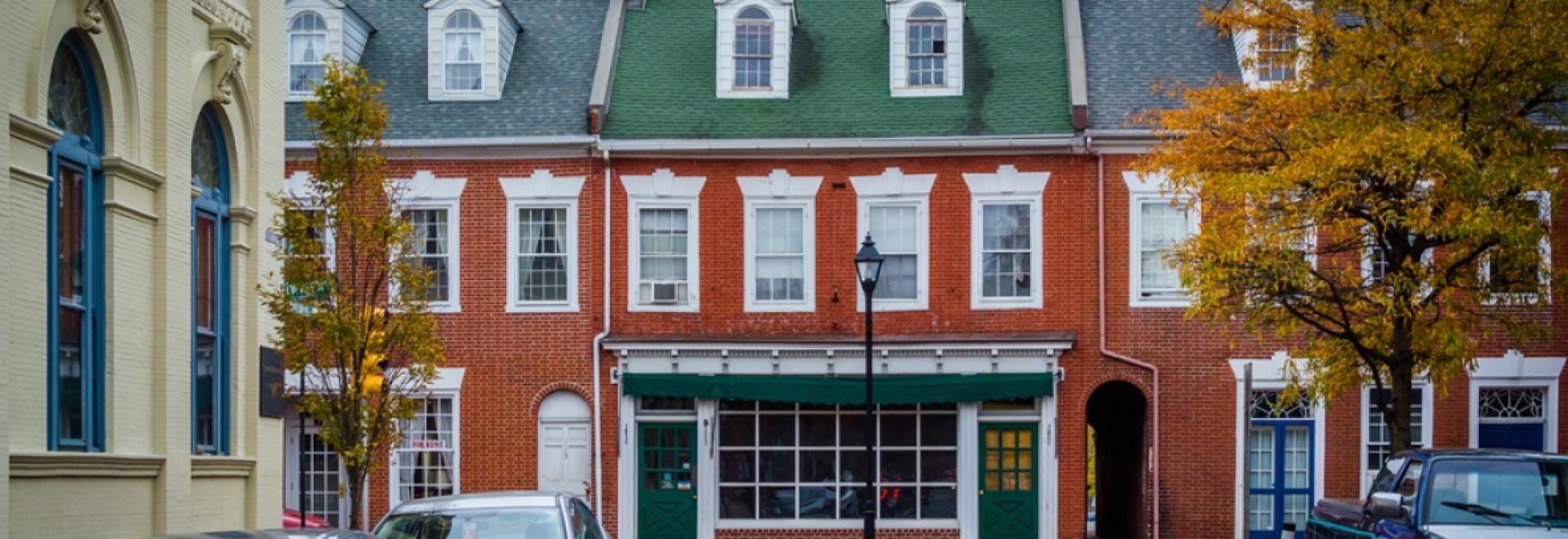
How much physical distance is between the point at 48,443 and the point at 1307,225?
40.1ft

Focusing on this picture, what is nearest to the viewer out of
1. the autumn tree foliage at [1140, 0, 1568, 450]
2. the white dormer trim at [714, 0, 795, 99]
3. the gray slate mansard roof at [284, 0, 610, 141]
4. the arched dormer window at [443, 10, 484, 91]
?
the autumn tree foliage at [1140, 0, 1568, 450]

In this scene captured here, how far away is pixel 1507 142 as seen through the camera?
1908 centimetres

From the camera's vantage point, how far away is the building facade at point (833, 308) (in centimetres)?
2866

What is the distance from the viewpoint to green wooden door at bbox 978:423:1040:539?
29.0m

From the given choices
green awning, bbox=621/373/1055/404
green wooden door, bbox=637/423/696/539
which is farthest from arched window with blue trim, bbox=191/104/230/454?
green wooden door, bbox=637/423/696/539

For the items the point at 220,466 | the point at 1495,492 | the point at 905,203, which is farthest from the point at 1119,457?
the point at 220,466

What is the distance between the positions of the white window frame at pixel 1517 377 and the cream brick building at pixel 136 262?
17638mm

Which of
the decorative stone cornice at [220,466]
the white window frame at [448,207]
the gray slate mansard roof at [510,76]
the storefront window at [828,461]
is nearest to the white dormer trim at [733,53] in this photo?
the gray slate mansard roof at [510,76]

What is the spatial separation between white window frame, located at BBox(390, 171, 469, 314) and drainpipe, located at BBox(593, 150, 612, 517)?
7.02 ft

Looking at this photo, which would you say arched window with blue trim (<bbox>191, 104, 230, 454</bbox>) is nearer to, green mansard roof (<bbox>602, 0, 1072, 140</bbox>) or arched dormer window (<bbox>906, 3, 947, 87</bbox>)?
green mansard roof (<bbox>602, 0, 1072, 140</bbox>)

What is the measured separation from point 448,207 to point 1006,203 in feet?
27.4

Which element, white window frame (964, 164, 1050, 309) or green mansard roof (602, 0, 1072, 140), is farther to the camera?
green mansard roof (602, 0, 1072, 140)

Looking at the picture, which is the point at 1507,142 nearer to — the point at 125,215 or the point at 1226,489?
the point at 1226,489

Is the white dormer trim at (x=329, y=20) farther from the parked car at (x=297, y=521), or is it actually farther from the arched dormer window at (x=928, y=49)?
the arched dormer window at (x=928, y=49)
